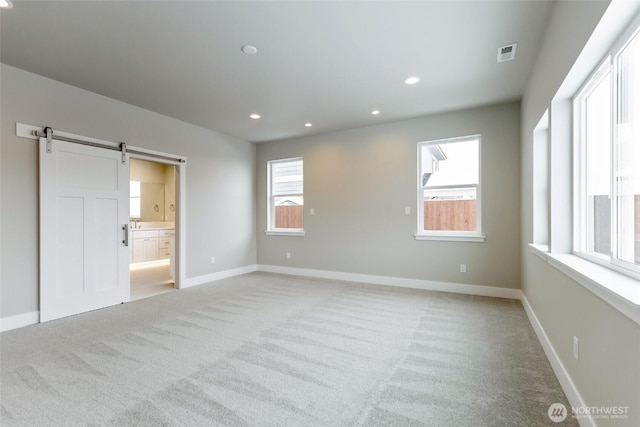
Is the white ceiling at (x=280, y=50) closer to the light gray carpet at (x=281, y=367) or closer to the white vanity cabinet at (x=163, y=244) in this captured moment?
the light gray carpet at (x=281, y=367)

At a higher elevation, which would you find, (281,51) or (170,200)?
(281,51)

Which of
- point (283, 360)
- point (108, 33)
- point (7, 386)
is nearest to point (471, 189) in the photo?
point (283, 360)

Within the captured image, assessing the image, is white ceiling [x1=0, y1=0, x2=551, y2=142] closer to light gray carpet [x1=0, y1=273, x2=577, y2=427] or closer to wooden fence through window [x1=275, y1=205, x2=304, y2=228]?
wooden fence through window [x1=275, y1=205, x2=304, y2=228]

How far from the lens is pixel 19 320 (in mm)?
3119

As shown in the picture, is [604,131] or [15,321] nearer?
[604,131]

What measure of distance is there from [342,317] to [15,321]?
340cm

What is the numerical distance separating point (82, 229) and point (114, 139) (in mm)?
1224

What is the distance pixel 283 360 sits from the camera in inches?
93.2

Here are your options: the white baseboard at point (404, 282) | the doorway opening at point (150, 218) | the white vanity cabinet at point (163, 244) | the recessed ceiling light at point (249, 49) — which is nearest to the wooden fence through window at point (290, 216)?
the white baseboard at point (404, 282)

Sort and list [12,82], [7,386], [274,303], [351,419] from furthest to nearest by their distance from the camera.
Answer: [274,303], [12,82], [7,386], [351,419]

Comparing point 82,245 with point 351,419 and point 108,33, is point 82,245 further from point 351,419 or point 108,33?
point 351,419

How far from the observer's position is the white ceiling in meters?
2.24

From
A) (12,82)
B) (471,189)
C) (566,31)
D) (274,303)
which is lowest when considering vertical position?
(274,303)

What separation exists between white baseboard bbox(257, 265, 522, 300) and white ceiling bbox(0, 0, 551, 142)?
2600 millimetres
